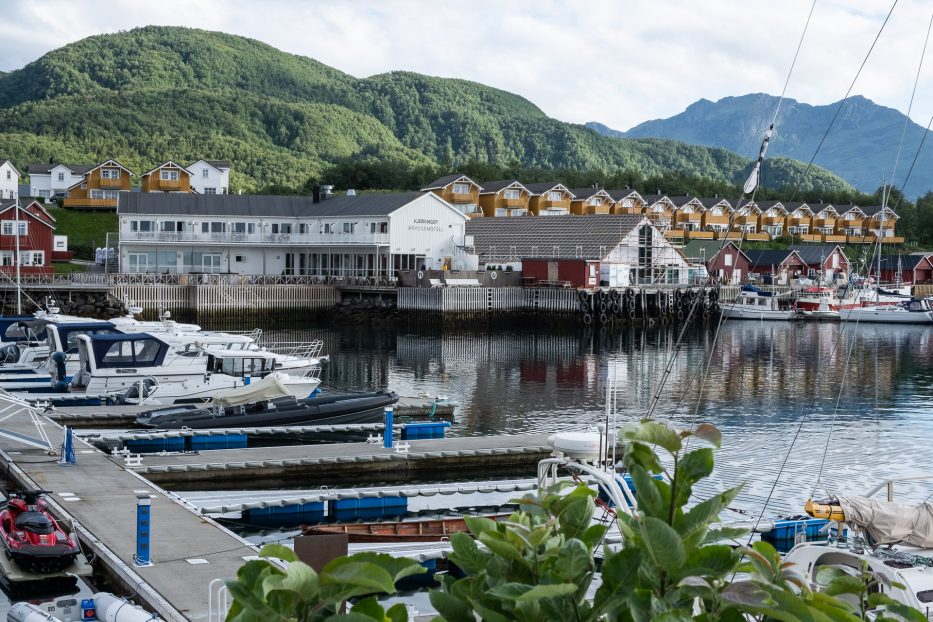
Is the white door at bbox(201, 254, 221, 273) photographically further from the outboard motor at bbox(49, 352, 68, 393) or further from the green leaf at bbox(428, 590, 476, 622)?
the green leaf at bbox(428, 590, 476, 622)

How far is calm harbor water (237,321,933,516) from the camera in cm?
2841

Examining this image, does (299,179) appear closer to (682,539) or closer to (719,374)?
(719,374)

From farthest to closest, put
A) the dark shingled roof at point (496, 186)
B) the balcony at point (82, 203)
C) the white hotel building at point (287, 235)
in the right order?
1. the dark shingled roof at point (496, 186)
2. the balcony at point (82, 203)
3. the white hotel building at point (287, 235)

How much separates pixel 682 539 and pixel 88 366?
32024mm

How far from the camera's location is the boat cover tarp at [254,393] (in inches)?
1168

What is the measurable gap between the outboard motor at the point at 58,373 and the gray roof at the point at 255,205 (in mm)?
42686

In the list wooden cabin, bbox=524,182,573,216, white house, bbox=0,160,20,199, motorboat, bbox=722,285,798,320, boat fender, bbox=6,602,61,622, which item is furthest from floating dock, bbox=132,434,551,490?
white house, bbox=0,160,20,199

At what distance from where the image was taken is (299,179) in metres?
146

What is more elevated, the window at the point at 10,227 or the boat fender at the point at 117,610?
the window at the point at 10,227

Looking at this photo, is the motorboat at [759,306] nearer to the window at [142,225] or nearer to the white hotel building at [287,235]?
the white hotel building at [287,235]

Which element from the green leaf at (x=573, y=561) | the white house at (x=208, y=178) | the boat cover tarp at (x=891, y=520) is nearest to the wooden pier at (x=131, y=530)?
the boat cover tarp at (x=891, y=520)

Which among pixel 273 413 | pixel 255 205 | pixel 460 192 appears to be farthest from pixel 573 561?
pixel 460 192

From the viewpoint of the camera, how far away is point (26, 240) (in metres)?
75.1

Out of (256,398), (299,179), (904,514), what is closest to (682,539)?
(904,514)
